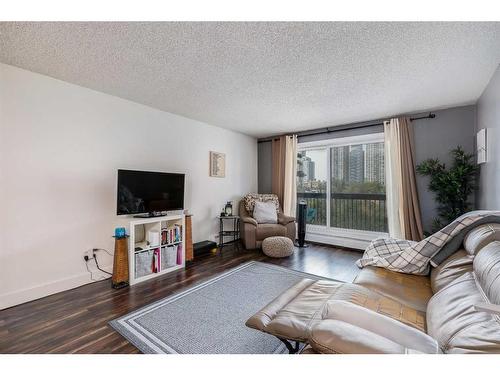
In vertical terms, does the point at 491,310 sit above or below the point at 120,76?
below

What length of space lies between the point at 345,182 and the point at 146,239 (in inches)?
138

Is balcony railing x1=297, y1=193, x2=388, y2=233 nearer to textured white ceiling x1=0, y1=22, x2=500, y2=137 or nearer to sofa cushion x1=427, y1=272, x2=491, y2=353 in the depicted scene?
textured white ceiling x1=0, y1=22, x2=500, y2=137

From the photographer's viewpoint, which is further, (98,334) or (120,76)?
(120,76)

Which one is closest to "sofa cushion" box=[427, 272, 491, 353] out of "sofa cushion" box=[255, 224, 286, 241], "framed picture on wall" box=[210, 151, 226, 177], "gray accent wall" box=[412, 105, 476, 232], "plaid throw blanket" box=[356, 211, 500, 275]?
"plaid throw blanket" box=[356, 211, 500, 275]

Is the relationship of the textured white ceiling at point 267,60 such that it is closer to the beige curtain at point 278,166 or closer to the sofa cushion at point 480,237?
the sofa cushion at point 480,237

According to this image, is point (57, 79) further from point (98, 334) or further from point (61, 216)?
point (98, 334)

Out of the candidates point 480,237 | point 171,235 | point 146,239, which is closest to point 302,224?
point 171,235

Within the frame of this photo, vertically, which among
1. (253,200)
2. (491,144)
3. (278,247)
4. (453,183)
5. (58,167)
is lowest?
(278,247)

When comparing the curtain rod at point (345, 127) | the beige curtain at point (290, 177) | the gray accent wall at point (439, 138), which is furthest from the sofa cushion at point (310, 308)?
the curtain rod at point (345, 127)

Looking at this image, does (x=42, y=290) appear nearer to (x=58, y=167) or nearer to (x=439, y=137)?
(x=58, y=167)

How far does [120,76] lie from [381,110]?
339 centimetres

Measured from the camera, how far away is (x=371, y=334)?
0.76m

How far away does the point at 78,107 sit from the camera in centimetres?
247
